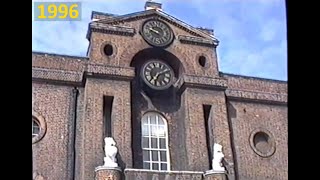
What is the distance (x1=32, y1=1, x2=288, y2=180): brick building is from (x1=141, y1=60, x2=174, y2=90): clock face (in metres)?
0.04

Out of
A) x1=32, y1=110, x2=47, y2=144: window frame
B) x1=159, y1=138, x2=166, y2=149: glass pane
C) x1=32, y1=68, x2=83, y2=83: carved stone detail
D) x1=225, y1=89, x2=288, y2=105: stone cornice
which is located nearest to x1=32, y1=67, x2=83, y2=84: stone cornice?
x1=32, y1=68, x2=83, y2=83: carved stone detail

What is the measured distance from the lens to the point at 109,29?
23156mm

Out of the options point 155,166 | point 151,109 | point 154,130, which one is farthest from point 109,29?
point 155,166

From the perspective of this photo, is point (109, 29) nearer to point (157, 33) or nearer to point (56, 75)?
point (157, 33)

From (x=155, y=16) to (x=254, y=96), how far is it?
18.0 ft

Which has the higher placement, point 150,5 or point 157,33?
point 150,5

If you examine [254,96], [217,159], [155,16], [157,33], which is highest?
[155,16]

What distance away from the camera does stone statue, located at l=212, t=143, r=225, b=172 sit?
20766 millimetres

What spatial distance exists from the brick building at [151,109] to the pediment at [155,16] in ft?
0.14

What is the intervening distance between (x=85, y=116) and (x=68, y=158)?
5.46 ft

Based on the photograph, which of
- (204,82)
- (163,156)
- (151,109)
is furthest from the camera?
(204,82)

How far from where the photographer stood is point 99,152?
2019cm
